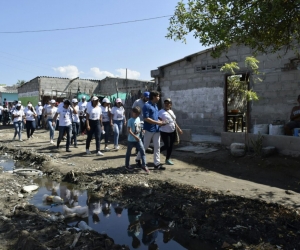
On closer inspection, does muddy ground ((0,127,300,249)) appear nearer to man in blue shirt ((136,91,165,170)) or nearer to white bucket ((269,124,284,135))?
man in blue shirt ((136,91,165,170))

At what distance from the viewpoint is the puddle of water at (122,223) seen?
3.92 metres

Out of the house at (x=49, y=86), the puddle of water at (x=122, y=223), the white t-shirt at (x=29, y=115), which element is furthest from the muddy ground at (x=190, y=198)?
the house at (x=49, y=86)

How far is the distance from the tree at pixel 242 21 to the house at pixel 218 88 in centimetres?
396

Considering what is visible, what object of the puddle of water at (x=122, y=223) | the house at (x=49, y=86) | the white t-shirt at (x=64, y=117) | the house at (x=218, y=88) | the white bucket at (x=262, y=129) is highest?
the house at (x=49, y=86)

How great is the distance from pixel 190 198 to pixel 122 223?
45.9 inches

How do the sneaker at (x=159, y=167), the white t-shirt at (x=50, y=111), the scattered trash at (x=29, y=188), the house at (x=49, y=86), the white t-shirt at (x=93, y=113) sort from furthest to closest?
the house at (x=49, y=86)
the white t-shirt at (x=50, y=111)
the white t-shirt at (x=93, y=113)
the sneaker at (x=159, y=167)
the scattered trash at (x=29, y=188)

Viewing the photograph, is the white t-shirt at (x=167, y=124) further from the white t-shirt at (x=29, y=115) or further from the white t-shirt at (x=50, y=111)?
the white t-shirt at (x=50, y=111)

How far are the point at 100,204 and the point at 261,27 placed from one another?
3.75 meters

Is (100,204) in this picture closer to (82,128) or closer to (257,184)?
(257,184)

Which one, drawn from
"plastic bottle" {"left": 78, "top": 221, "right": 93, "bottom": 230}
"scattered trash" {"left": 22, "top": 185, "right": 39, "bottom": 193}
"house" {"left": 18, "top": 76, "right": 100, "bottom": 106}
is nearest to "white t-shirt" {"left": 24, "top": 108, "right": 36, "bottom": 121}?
"scattered trash" {"left": 22, "top": 185, "right": 39, "bottom": 193}

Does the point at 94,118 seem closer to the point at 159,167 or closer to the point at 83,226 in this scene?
the point at 159,167

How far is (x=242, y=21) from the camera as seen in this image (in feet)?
14.1

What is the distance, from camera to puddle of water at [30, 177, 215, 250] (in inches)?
154

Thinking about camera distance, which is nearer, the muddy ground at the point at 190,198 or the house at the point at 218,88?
the muddy ground at the point at 190,198
